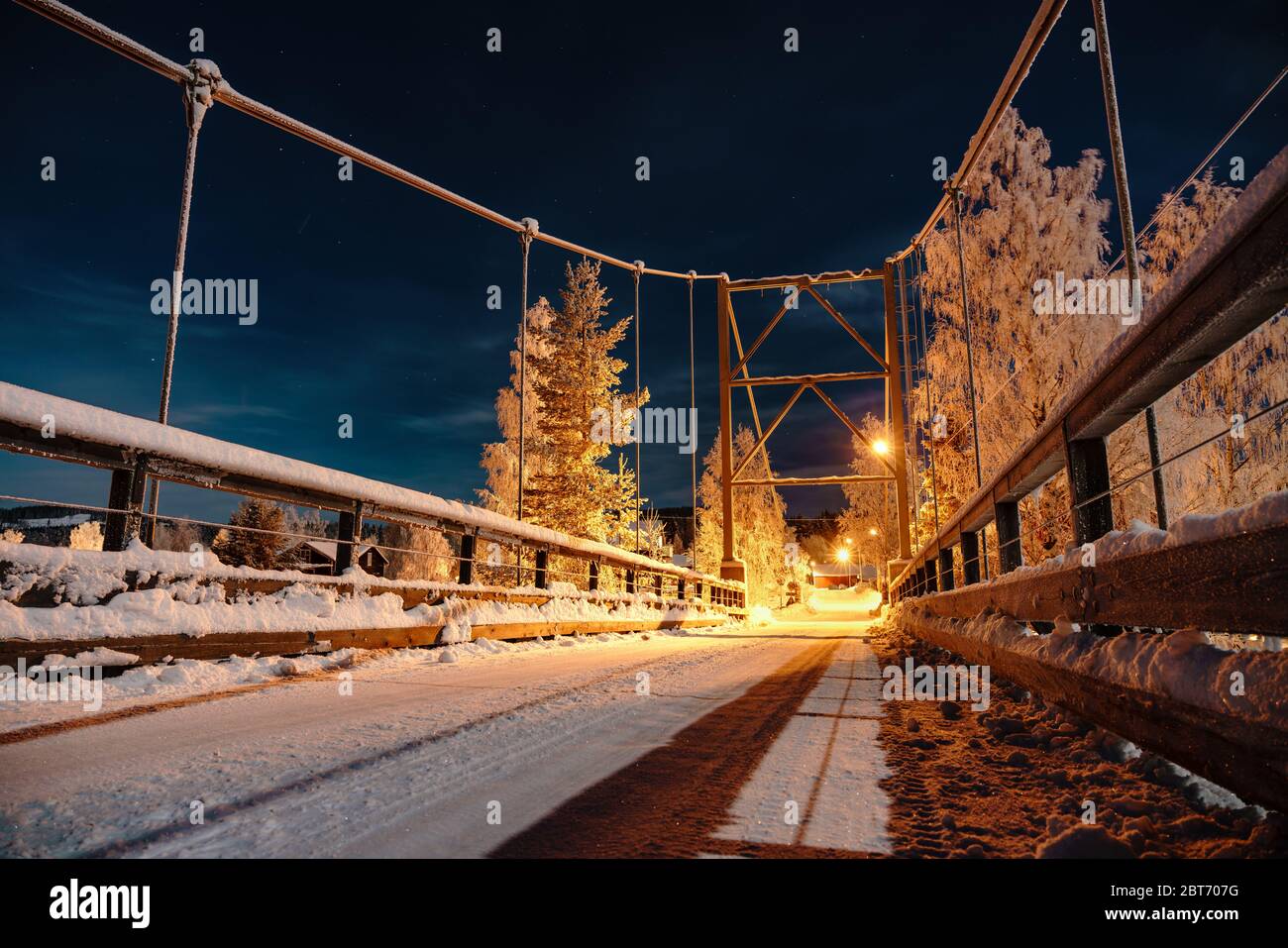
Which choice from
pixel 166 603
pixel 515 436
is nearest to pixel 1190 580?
pixel 166 603

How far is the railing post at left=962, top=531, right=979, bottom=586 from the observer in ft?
15.3

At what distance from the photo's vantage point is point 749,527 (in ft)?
119

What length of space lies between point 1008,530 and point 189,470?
168 inches

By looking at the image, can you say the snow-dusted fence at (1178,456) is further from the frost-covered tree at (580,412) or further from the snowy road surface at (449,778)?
the frost-covered tree at (580,412)

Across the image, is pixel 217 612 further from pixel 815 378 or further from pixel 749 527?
pixel 749 527

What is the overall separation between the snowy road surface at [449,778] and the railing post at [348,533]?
4.99ft

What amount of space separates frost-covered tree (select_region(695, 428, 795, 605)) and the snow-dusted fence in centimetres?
3250

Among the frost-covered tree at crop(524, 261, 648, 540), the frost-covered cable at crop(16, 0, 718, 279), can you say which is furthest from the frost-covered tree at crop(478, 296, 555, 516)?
the frost-covered cable at crop(16, 0, 718, 279)

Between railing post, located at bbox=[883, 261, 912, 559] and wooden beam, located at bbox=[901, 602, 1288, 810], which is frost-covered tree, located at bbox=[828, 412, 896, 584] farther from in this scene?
wooden beam, located at bbox=[901, 602, 1288, 810]

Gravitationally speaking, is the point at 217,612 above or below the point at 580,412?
below

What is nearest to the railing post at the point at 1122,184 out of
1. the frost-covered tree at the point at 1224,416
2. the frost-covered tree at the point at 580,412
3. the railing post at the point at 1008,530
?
the railing post at the point at 1008,530

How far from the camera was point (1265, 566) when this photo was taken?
1.09 m
